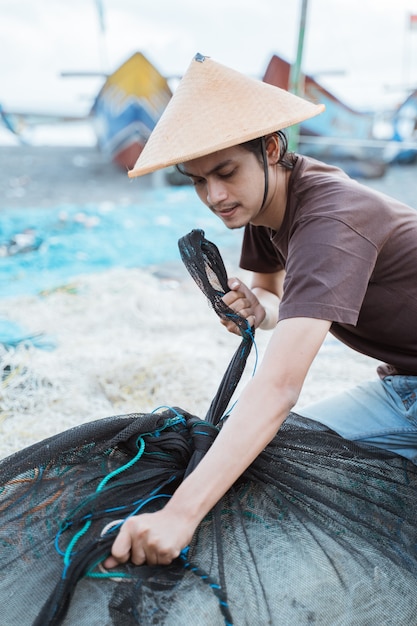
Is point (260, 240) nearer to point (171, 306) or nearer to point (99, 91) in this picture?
point (171, 306)

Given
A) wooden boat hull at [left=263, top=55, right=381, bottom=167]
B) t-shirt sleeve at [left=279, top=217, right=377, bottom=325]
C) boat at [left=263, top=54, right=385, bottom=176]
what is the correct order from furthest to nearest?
1. wooden boat hull at [left=263, top=55, right=381, bottom=167]
2. boat at [left=263, top=54, right=385, bottom=176]
3. t-shirt sleeve at [left=279, top=217, right=377, bottom=325]

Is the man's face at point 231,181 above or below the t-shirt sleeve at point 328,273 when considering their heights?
above

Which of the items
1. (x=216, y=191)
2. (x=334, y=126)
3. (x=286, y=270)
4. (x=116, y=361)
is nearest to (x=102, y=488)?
(x=286, y=270)

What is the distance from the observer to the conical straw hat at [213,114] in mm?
1338

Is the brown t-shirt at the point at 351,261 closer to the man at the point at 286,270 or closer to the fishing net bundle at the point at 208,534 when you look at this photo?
the man at the point at 286,270

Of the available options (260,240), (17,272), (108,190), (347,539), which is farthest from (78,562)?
(108,190)

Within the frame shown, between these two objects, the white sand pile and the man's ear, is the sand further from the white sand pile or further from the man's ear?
the man's ear

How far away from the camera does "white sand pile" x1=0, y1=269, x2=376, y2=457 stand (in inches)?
99.2

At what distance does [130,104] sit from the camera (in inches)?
442

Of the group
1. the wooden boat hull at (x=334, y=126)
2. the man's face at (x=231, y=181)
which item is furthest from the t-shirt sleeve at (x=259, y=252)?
the wooden boat hull at (x=334, y=126)

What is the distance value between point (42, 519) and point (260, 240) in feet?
3.59

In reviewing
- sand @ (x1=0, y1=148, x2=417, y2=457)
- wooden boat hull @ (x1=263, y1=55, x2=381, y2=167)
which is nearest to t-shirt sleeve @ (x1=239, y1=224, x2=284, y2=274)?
sand @ (x1=0, y1=148, x2=417, y2=457)

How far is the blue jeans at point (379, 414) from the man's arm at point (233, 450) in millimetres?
537

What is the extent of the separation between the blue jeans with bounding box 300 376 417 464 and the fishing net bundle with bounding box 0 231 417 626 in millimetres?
126
